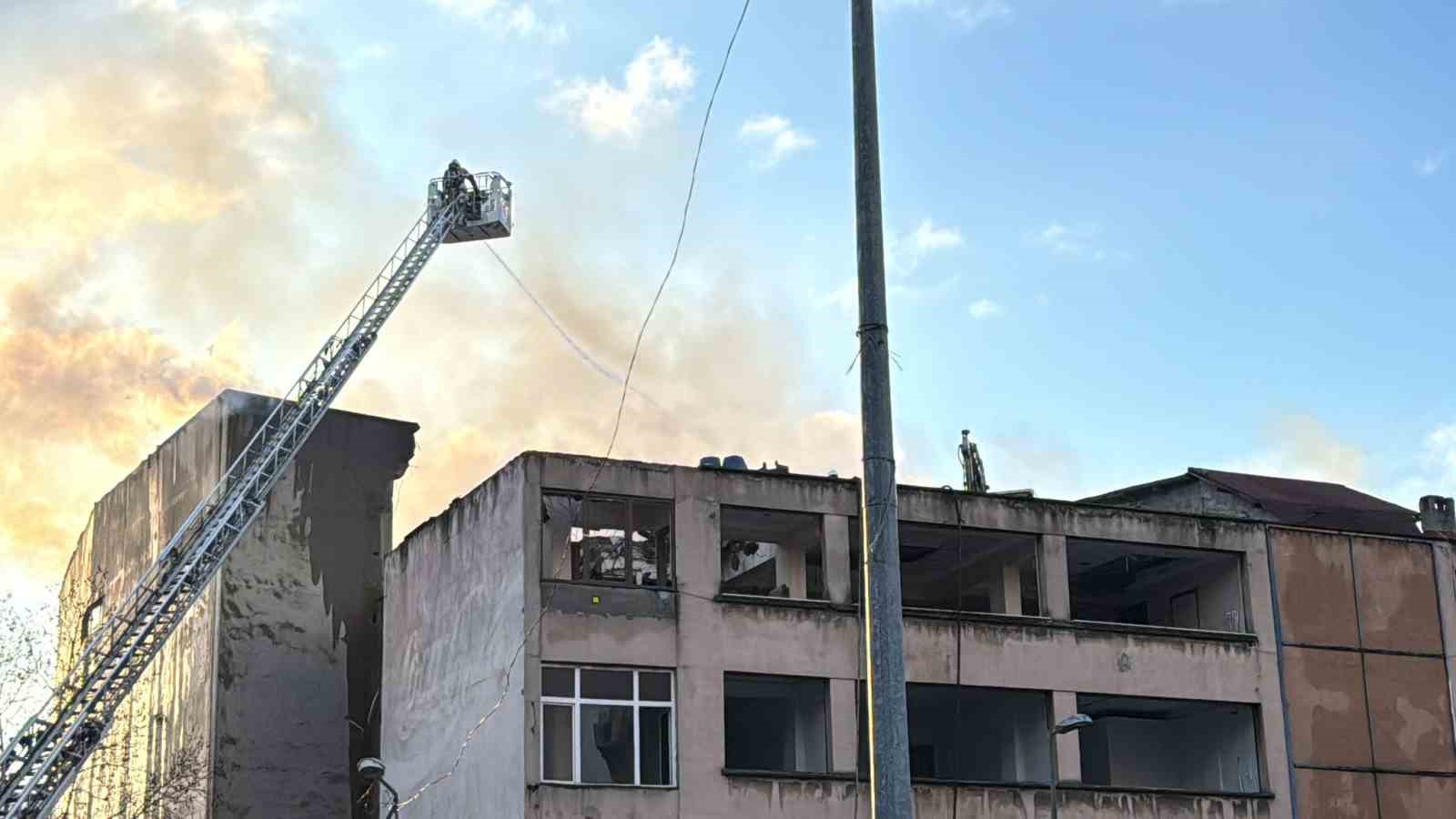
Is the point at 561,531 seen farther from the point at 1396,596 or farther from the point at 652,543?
the point at 1396,596

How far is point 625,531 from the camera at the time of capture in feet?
107

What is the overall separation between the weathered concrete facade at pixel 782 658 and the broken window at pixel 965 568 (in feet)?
0.41

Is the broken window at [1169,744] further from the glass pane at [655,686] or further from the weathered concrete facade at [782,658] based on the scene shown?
the glass pane at [655,686]

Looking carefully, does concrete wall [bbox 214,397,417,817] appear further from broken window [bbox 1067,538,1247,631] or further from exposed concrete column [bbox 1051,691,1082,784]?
exposed concrete column [bbox 1051,691,1082,784]

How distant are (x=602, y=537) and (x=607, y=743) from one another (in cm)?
413

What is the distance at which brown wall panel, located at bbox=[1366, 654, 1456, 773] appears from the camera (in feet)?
121

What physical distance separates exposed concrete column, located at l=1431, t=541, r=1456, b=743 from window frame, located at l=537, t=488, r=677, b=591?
17.4 meters

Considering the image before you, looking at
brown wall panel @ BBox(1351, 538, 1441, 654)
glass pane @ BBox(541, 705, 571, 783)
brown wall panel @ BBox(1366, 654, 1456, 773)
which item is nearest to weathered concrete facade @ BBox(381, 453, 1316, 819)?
glass pane @ BBox(541, 705, 571, 783)

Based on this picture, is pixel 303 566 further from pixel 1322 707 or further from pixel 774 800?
pixel 1322 707

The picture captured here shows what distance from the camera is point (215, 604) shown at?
42656 millimetres

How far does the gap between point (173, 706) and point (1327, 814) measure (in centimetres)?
2695

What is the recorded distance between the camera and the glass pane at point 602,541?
32.5m

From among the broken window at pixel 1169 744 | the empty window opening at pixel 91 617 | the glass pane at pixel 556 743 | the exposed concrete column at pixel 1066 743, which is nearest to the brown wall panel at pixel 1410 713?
the broken window at pixel 1169 744

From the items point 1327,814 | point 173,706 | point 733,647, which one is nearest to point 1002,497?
point 733,647
